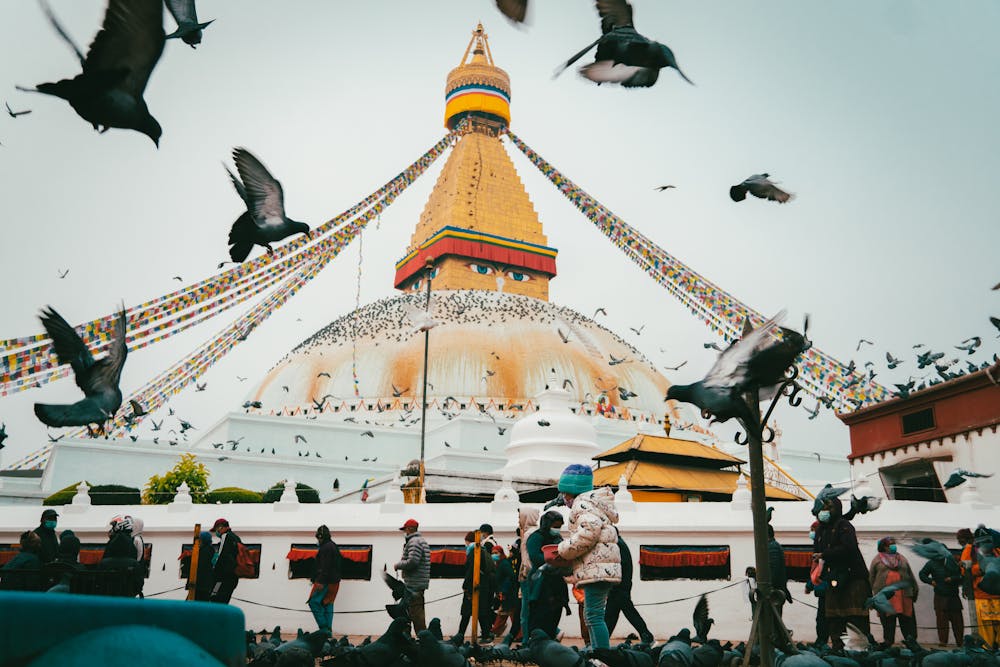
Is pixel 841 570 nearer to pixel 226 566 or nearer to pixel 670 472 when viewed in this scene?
pixel 226 566

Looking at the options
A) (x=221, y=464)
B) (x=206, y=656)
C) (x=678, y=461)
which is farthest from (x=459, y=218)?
(x=206, y=656)

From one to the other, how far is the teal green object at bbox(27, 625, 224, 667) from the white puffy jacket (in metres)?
4.47

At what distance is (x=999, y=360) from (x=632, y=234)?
397 inches

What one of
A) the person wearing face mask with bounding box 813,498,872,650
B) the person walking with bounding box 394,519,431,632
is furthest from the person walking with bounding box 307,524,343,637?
the person wearing face mask with bounding box 813,498,872,650

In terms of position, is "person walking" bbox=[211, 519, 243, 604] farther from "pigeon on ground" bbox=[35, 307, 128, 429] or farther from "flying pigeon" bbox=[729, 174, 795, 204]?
"flying pigeon" bbox=[729, 174, 795, 204]

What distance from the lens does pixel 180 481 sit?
17.8 m

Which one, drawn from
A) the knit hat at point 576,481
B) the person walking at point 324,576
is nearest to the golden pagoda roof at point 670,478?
the person walking at point 324,576

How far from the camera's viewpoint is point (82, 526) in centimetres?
1131

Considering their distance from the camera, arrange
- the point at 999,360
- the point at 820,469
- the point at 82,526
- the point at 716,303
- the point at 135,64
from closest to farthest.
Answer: the point at 135,64 < the point at 82,526 < the point at 999,360 < the point at 716,303 < the point at 820,469

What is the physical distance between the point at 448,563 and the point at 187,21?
6.86 metres

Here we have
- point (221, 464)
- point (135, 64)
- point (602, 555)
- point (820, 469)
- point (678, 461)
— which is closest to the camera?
point (135, 64)

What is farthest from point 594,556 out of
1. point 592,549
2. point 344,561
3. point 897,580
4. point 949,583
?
point 344,561

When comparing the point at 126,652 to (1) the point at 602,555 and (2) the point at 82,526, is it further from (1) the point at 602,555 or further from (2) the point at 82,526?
(2) the point at 82,526

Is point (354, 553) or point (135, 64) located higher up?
point (135, 64)
